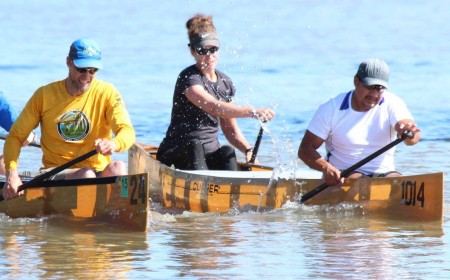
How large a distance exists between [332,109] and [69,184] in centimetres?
226

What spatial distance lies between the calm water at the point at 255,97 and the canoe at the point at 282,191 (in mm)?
119

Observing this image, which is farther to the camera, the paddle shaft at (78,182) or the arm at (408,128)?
the arm at (408,128)

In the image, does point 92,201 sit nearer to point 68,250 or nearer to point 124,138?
point 124,138

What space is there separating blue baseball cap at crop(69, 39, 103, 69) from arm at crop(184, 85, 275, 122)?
195 centimetres

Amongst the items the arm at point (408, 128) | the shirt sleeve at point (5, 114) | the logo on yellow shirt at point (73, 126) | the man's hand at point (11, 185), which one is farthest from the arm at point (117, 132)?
the arm at point (408, 128)

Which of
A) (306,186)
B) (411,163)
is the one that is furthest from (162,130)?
(306,186)

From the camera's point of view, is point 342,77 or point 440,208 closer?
point 440,208

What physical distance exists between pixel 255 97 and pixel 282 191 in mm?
11362

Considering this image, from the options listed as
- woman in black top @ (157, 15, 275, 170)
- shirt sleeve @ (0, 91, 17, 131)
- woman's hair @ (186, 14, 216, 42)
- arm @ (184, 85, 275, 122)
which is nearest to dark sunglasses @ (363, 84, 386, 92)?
arm @ (184, 85, 275, 122)

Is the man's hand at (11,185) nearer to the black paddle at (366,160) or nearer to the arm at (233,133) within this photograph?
the black paddle at (366,160)

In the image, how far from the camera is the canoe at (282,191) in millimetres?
10992

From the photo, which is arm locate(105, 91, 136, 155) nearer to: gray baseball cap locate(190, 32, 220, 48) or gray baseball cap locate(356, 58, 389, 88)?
gray baseball cap locate(190, 32, 220, 48)

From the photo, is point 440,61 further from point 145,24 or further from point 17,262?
point 17,262

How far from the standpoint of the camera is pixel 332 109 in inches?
442
